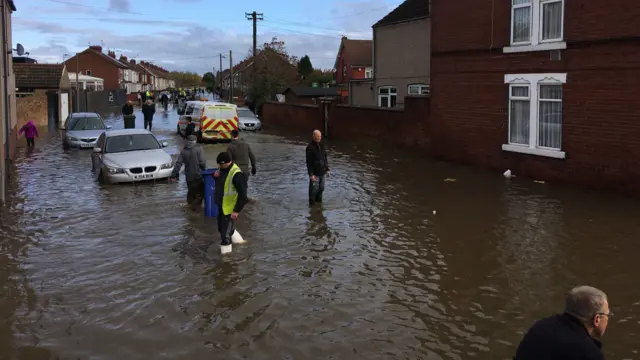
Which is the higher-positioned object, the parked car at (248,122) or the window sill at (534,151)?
the parked car at (248,122)

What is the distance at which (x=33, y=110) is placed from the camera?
117 ft

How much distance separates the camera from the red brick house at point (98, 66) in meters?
87.5

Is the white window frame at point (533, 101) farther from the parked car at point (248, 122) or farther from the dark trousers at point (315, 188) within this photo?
the parked car at point (248, 122)

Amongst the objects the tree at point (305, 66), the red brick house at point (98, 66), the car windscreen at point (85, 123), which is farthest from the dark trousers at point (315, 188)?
the red brick house at point (98, 66)

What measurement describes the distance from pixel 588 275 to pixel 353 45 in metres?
70.3

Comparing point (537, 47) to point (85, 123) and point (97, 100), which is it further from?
point (97, 100)

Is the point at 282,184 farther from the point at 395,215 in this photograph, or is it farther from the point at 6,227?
the point at 6,227

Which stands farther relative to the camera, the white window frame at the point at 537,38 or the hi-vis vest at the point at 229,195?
the white window frame at the point at 537,38

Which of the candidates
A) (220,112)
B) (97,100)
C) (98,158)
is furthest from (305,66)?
(98,158)

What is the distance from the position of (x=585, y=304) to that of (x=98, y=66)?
92.4 metres

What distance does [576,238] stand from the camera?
33.5ft

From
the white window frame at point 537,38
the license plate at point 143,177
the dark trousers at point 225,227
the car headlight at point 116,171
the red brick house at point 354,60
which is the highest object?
the red brick house at point 354,60

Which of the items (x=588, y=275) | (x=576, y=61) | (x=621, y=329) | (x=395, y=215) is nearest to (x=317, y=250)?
(x=395, y=215)

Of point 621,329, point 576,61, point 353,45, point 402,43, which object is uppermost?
point 353,45
